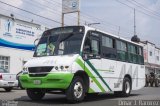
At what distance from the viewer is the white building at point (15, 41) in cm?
3076

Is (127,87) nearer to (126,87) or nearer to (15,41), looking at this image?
(126,87)

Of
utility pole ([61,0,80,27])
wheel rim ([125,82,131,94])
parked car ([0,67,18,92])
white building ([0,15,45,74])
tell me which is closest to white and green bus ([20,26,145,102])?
wheel rim ([125,82,131,94])

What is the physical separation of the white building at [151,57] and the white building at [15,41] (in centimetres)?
2670

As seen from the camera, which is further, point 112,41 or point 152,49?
point 152,49

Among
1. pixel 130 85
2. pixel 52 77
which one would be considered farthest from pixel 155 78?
pixel 52 77

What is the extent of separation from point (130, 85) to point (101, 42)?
4087 mm

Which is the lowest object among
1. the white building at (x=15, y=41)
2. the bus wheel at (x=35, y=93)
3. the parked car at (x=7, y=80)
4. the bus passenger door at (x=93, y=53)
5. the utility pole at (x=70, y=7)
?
the bus wheel at (x=35, y=93)

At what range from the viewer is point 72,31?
45.8 feet

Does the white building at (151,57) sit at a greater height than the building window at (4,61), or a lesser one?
greater

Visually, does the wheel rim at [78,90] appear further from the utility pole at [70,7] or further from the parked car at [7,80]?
the utility pole at [70,7]

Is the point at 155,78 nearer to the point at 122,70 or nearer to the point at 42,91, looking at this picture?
the point at 122,70

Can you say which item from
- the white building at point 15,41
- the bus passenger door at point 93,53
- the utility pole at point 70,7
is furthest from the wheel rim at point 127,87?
the utility pole at point 70,7

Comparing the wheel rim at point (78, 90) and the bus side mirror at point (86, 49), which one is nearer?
the wheel rim at point (78, 90)

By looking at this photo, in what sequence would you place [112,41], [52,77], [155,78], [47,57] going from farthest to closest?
1. [155,78]
2. [112,41]
3. [47,57]
4. [52,77]
